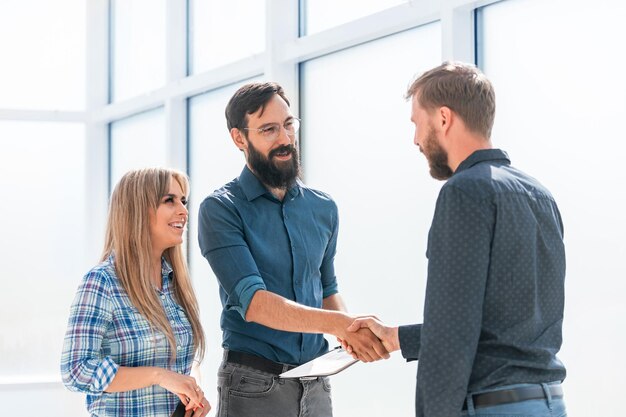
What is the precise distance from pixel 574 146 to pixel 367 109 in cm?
117

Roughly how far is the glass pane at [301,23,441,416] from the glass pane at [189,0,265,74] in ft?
1.93

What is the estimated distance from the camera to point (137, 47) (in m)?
5.99

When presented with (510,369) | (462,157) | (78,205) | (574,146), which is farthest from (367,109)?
(78,205)

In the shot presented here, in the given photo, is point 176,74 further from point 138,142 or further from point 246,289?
point 246,289

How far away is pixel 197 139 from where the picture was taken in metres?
5.38

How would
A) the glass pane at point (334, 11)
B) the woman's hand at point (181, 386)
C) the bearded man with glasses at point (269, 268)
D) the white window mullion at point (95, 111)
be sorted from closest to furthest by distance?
the bearded man with glasses at point (269, 268), the woman's hand at point (181, 386), the glass pane at point (334, 11), the white window mullion at point (95, 111)

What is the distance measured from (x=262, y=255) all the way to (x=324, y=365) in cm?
37

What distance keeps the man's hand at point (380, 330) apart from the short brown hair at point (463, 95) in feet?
1.89

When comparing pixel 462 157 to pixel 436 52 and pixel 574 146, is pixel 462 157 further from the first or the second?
pixel 436 52

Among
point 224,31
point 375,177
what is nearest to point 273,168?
point 375,177

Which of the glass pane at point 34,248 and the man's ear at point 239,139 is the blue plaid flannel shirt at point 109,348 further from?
the glass pane at point 34,248

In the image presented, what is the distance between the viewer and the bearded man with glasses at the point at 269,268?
237cm

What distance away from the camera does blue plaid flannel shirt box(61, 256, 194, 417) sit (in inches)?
96.4

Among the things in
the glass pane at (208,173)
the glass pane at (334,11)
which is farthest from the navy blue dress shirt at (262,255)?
the glass pane at (208,173)
